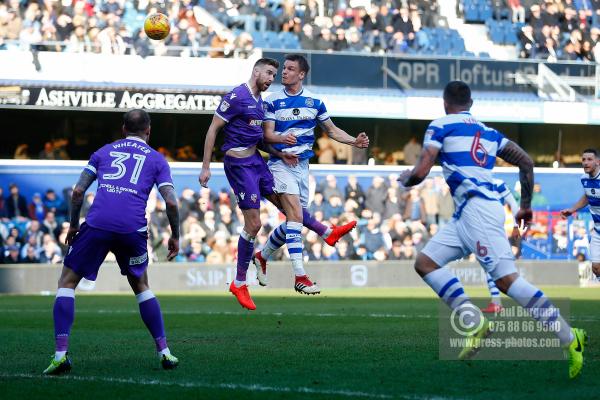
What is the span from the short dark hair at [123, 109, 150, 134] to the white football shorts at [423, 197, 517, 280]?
8.10ft

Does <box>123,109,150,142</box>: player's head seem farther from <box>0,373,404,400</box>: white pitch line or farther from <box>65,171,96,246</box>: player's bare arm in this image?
<box>0,373,404,400</box>: white pitch line

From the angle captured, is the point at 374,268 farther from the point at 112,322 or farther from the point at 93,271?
the point at 93,271

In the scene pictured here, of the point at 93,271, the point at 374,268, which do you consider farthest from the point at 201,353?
the point at 374,268

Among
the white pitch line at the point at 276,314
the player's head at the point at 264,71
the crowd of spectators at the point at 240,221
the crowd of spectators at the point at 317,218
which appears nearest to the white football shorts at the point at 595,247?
the white pitch line at the point at 276,314

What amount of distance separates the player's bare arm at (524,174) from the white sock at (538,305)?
53 cm

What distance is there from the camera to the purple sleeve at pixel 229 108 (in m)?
12.4

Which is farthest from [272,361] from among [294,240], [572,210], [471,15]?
[471,15]

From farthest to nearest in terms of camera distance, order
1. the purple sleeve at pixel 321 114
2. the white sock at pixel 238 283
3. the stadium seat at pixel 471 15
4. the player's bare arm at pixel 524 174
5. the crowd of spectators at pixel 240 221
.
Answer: the stadium seat at pixel 471 15
the crowd of spectators at pixel 240 221
the white sock at pixel 238 283
the purple sleeve at pixel 321 114
the player's bare arm at pixel 524 174

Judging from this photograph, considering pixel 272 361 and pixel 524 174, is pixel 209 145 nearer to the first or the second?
pixel 272 361

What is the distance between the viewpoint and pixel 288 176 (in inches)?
508

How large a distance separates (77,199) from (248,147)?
4.05 metres

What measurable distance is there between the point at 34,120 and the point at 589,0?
58.5ft

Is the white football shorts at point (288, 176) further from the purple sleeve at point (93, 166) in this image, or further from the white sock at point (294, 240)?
the purple sleeve at point (93, 166)

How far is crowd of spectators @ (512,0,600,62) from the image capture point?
3384 centimetres
